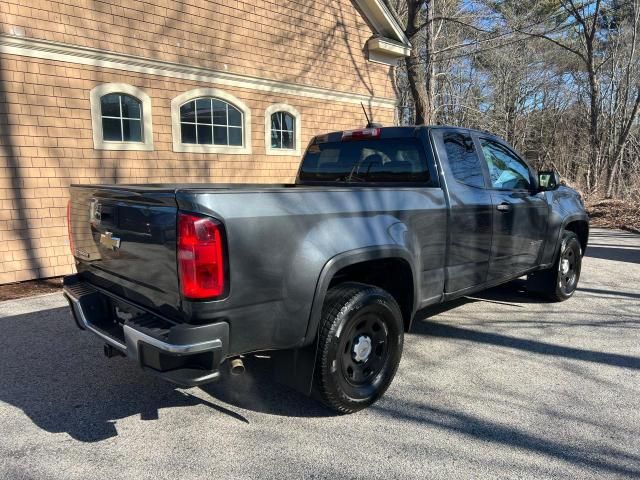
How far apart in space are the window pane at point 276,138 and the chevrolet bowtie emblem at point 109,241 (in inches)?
285

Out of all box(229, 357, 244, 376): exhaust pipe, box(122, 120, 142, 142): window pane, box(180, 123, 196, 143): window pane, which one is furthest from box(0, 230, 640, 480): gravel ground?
box(180, 123, 196, 143): window pane

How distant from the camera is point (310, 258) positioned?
2.68m

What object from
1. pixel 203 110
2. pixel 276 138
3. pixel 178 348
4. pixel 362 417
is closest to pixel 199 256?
pixel 178 348

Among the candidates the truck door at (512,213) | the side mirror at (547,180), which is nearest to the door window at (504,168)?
the truck door at (512,213)

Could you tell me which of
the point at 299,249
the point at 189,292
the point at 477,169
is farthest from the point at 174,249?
the point at 477,169

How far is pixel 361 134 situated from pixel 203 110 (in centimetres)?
538

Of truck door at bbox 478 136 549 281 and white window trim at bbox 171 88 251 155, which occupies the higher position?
white window trim at bbox 171 88 251 155

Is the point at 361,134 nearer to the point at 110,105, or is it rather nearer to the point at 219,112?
the point at 110,105

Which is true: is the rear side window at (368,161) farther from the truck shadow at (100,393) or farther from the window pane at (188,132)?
the window pane at (188,132)

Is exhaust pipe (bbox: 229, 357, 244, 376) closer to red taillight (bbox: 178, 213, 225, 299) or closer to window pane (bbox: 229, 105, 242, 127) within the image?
red taillight (bbox: 178, 213, 225, 299)

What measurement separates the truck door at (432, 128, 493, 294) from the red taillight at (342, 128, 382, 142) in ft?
1.69

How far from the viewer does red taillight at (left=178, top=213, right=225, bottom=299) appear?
2.29 metres

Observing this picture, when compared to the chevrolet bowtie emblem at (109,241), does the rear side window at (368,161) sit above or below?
above

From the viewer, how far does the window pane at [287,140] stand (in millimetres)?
10219
